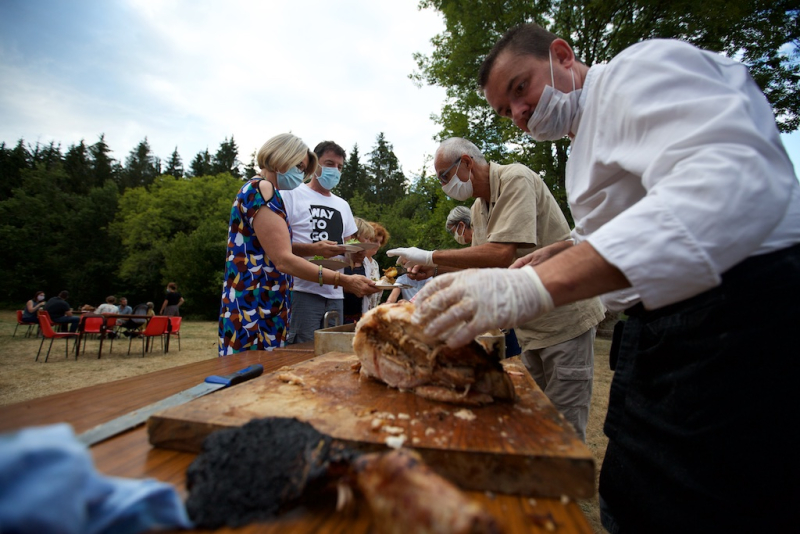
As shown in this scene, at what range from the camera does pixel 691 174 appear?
1.04 meters

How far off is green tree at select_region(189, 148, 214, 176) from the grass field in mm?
44162

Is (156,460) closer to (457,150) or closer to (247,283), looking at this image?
(247,283)

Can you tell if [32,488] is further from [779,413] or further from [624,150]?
[779,413]

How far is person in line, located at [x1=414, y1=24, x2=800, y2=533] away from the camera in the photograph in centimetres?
102

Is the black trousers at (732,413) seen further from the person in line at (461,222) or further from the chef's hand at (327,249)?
the person in line at (461,222)

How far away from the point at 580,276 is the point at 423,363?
785 millimetres

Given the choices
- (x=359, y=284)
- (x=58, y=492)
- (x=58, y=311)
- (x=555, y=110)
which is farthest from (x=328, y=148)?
(x=58, y=311)

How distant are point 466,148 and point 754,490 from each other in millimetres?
3066

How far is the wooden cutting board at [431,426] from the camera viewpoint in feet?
3.23

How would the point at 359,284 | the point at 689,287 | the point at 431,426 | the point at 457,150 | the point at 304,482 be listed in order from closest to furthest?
1. the point at 304,482
2. the point at 689,287
3. the point at 431,426
4. the point at 359,284
5. the point at 457,150

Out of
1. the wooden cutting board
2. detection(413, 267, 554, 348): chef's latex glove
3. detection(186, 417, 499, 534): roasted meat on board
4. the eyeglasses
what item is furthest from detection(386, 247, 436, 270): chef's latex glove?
detection(186, 417, 499, 534): roasted meat on board

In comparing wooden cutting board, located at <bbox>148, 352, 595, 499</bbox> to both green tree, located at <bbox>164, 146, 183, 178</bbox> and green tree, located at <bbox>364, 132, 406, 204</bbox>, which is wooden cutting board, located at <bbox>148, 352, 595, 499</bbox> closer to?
green tree, located at <bbox>364, 132, 406, 204</bbox>

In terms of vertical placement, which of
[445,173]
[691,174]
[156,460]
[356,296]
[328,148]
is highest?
[328,148]

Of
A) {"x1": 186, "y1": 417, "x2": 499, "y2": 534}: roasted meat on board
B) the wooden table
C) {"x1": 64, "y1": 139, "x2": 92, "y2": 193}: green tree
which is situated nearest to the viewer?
{"x1": 186, "y1": 417, "x2": 499, "y2": 534}: roasted meat on board
